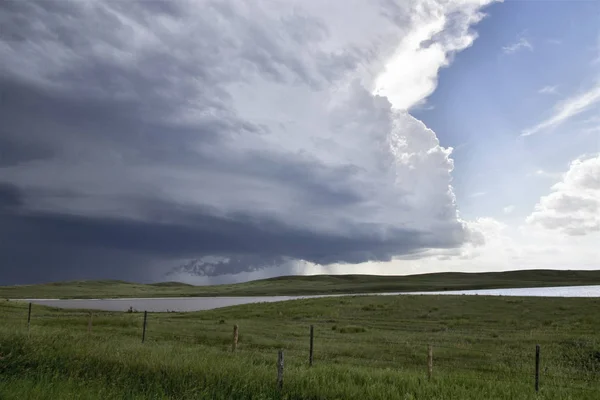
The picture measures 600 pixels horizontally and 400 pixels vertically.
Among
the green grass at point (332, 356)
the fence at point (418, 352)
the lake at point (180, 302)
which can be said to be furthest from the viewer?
the lake at point (180, 302)

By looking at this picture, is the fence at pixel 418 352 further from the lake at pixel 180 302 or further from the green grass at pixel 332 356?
the lake at pixel 180 302

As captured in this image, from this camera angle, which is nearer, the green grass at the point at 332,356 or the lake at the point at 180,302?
the green grass at the point at 332,356

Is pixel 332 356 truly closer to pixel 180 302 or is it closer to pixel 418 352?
pixel 418 352

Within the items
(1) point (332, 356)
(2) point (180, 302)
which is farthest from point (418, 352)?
(2) point (180, 302)

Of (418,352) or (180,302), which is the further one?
(180,302)

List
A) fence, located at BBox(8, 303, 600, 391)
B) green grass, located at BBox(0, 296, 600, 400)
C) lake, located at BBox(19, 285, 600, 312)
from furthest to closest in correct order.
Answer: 1. lake, located at BBox(19, 285, 600, 312)
2. fence, located at BBox(8, 303, 600, 391)
3. green grass, located at BBox(0, 296, 600, 400)

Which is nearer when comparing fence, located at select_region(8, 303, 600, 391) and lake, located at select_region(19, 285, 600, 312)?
fence, located at select_region(8, 303, 600, 391)

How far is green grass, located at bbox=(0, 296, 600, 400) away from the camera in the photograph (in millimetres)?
13719

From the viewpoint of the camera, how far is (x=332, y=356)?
2716cm

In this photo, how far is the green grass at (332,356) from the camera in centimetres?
1372

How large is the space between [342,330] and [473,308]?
2516 centimetres

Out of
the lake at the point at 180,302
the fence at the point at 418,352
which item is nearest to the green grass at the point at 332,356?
the fence at the point at 418,352

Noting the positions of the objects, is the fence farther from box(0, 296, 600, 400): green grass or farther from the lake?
the lake

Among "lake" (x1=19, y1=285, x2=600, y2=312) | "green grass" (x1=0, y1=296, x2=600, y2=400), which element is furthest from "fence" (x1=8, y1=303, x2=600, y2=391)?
"lake" (x1=19, y1=285, x2=600, y2=312)
